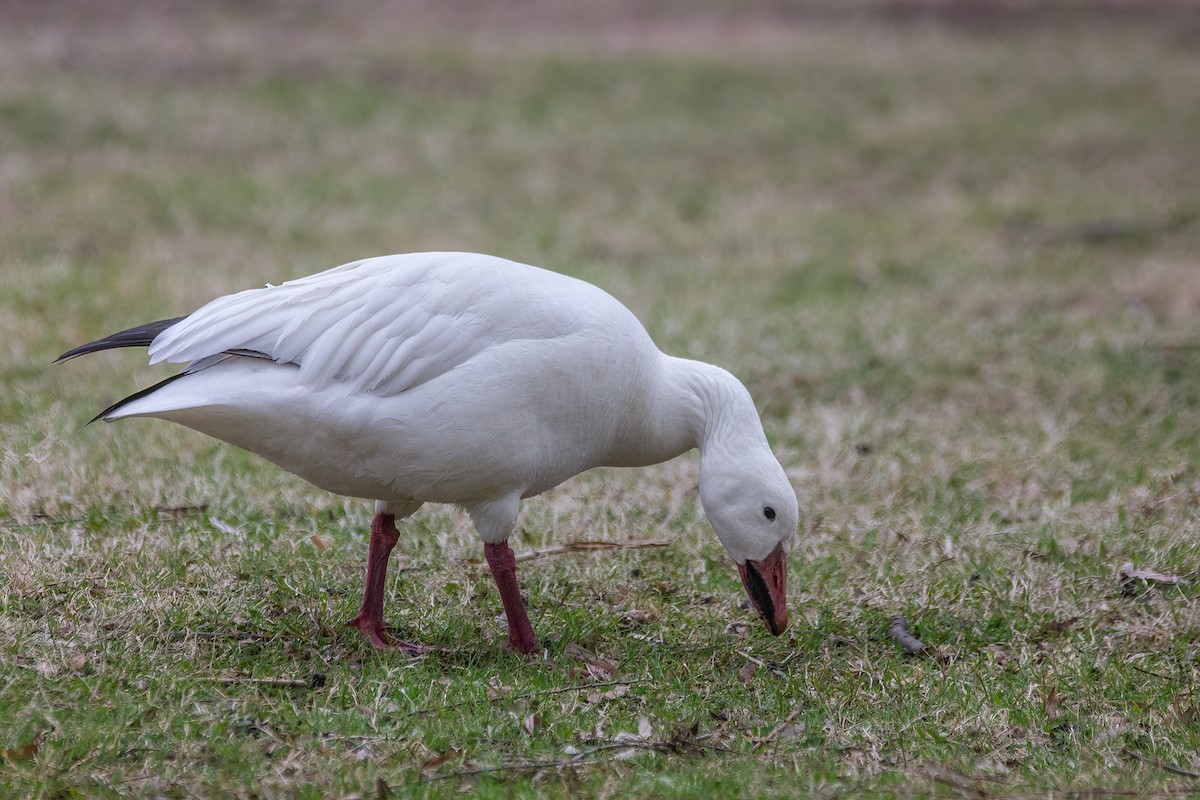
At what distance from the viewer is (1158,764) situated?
3348mm

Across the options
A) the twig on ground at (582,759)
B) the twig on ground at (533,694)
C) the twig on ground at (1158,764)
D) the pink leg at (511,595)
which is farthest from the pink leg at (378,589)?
the twig on ground at (1158,764)

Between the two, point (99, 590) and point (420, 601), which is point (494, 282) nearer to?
point (420, 601)

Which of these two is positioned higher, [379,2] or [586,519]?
[379,2]

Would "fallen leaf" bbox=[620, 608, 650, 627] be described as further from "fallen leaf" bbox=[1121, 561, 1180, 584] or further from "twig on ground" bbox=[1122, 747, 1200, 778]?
"fallen leaf" bbox=[1121, 561, 1180, 584]

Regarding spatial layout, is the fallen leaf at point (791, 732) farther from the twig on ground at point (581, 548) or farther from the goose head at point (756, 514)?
the twig on ground at point (581, 548)

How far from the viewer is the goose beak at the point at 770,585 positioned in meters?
3.97

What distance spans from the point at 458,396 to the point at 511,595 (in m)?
0.70

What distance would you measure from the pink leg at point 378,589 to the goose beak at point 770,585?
3.40ft

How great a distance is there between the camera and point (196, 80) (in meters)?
13.1

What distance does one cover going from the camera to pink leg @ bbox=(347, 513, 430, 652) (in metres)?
3.99

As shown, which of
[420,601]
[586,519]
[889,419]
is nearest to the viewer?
[420,601]

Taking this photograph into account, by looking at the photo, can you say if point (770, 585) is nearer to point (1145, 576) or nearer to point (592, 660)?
point (592, 660)

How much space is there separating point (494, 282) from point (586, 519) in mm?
1573

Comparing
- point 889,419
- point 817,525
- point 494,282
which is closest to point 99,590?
point 494,282
